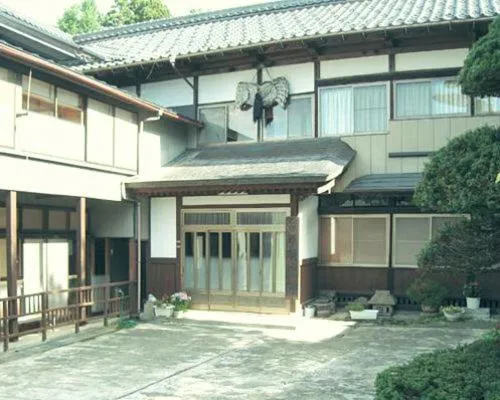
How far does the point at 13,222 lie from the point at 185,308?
16.1 ft

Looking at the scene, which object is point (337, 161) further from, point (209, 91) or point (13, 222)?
point (13, 222)

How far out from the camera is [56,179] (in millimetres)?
12203

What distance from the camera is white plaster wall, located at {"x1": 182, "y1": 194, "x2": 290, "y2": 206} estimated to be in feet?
46.0

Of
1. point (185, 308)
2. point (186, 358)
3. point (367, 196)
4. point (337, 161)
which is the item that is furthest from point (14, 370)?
point (367, 196)

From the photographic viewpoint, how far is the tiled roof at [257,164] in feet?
43.0

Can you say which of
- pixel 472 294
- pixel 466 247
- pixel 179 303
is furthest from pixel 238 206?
pixel 466 247

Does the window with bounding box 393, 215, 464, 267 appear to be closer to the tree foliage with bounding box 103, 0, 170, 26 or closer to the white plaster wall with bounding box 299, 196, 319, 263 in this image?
the white plaster wall with bounding box 299, 196, 319, 263

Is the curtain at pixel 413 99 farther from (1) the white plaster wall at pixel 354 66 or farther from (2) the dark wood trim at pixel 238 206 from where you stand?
(2) the dark wood trim at pixel 238 206

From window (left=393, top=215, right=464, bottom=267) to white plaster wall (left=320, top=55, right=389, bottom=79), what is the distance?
3742 mm

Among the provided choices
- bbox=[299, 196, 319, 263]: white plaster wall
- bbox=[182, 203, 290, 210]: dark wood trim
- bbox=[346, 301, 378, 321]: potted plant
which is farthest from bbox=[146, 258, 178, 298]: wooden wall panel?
bbox=[346, 301, 378, 321]: potted plant

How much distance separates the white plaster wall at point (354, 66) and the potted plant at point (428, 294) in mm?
5348

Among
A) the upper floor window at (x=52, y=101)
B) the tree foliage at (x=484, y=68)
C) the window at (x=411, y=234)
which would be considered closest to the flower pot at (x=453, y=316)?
the window at (x=411, y=234)

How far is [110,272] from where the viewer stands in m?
16.1

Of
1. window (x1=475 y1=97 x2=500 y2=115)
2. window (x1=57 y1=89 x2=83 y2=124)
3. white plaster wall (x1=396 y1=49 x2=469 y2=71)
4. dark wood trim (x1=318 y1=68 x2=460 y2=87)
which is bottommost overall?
window (x1=57 y1=89 x2=83 y2=124)
